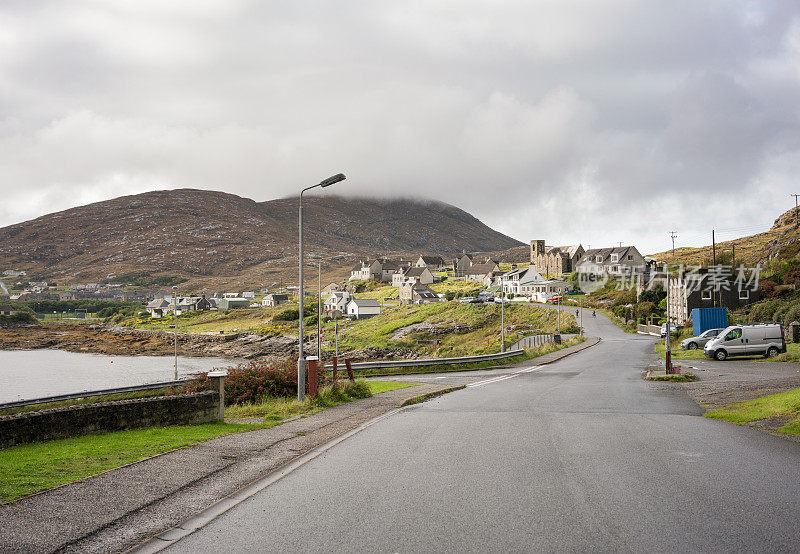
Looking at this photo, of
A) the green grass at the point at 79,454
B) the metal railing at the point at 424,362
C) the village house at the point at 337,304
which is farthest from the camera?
the village house at the point at 337,304

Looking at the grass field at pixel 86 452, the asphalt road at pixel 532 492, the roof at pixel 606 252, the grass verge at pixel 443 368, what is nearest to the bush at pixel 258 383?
the grass field at pixel 86 452

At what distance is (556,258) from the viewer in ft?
531

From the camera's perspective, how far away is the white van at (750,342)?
35156 millimetres

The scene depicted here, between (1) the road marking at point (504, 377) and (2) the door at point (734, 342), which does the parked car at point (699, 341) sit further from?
(1) the road marking at point (504, 377)

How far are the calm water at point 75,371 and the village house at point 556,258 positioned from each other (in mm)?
100551

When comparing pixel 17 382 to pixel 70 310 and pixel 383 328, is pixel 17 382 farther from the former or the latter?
pixel 70 310

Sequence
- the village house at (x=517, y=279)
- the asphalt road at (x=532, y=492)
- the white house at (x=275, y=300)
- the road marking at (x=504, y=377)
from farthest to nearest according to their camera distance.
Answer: the white house at (x=275, y=300), the village house at (x=517, y=279), the road marking at (x=504, y=377), the asphalt road at (x=532, y=492)

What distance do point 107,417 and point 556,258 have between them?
158024 millimetres

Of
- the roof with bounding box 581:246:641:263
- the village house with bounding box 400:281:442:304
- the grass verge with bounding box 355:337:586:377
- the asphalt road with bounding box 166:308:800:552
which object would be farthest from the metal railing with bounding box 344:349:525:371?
the roof with bounding box 581:246:641:263

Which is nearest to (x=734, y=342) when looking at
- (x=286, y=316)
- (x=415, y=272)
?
(x=286, y=316)

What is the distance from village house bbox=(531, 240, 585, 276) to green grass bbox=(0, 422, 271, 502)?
507 ft

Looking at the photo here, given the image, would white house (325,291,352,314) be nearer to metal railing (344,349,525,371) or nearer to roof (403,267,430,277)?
roof (403,267,430,277)

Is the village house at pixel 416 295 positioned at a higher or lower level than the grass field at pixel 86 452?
higher

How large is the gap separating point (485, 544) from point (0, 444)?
340 inches
